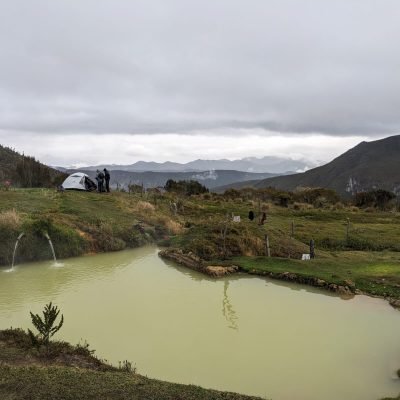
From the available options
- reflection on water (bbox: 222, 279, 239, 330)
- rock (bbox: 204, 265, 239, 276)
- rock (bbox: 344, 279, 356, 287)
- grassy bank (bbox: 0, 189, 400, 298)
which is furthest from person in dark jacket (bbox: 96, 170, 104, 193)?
rock (bbox: 344, 279, 356, 287)

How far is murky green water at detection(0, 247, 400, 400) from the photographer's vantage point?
34.1 ft

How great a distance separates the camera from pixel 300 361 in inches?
446

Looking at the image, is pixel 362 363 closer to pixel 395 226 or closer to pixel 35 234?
pixel 35 234

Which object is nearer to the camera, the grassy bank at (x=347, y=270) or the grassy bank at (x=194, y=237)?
the grassy bank at (x=347, y=270)

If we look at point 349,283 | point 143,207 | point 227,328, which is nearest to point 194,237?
point 349,283

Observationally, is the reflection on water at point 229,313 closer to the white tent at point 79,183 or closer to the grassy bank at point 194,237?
the grassy bank at point 194,237

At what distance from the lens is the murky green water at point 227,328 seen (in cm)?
1041

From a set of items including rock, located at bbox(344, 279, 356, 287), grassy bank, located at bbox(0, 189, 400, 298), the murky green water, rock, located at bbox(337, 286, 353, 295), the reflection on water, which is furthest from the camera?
grassy bank, located at bbox(0, 189, 400, 298)

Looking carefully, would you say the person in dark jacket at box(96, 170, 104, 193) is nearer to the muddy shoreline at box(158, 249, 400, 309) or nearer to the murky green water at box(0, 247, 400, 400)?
the muddy shoreline at box(158, 249, 400, 309)

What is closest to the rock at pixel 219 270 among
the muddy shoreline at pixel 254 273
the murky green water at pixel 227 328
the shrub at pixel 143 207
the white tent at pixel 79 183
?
the muddy shoreline at pixel 254 273

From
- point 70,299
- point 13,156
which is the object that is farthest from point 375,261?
point 13,156

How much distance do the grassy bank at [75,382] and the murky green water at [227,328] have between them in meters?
1.36

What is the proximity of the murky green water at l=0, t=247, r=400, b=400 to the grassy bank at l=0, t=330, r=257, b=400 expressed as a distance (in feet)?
4.48

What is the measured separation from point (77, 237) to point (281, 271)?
40.4ft
